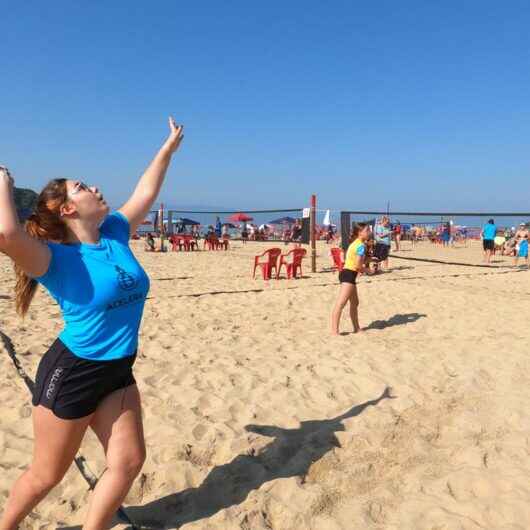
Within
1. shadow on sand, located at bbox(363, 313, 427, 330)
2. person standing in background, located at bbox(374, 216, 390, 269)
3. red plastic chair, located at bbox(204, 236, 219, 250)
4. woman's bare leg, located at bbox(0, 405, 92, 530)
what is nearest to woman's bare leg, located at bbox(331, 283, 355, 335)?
shadow on sand, located at bbox(363, 313, 427, 330)

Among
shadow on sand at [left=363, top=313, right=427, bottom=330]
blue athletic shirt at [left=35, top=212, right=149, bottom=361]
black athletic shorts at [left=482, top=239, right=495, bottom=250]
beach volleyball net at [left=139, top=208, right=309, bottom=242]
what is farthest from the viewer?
beach volleyball net at [left=139, top=208, right=309, bottom=242]

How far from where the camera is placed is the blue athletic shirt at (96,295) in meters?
1.71

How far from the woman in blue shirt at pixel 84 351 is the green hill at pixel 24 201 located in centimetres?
4

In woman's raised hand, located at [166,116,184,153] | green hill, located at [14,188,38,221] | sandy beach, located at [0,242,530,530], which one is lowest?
sandy beach, located at [0,242,530,530]

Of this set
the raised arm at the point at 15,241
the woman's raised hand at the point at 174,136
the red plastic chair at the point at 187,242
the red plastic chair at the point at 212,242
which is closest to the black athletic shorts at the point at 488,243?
the red plastic chair at the point at 212,242

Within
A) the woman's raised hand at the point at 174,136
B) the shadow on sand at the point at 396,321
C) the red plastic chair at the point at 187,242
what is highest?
the woman's raised hand at the point at 174,136

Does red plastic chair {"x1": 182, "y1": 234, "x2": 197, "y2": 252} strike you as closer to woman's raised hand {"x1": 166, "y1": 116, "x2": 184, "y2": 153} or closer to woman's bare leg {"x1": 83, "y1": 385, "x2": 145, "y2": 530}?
woman's raised hand {"x1": 166, "y1": 116, "x2": 184, "y2": 153}

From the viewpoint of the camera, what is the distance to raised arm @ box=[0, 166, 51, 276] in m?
1.54

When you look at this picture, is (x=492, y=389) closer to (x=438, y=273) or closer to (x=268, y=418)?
(x=268, y=418)

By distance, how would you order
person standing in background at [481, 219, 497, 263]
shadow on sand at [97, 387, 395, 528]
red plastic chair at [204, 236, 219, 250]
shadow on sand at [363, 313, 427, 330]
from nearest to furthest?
shadow on sand at [97, 387, 395, 528]
shadow on sand at [363, 313, 427, 330]
person standing in background at [481, 219, 497, 263]
red plastic chair at [204, 236, 219, 250]

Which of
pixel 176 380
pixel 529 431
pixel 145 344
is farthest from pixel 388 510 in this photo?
pixel 145 344

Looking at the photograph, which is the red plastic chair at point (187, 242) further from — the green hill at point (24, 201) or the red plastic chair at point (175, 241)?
the green hill at point (24, 201)

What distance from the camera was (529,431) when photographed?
3238 millimetres

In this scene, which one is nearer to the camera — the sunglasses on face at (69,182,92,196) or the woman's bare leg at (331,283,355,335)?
the sunglasses on face at (69,182,92,196)
